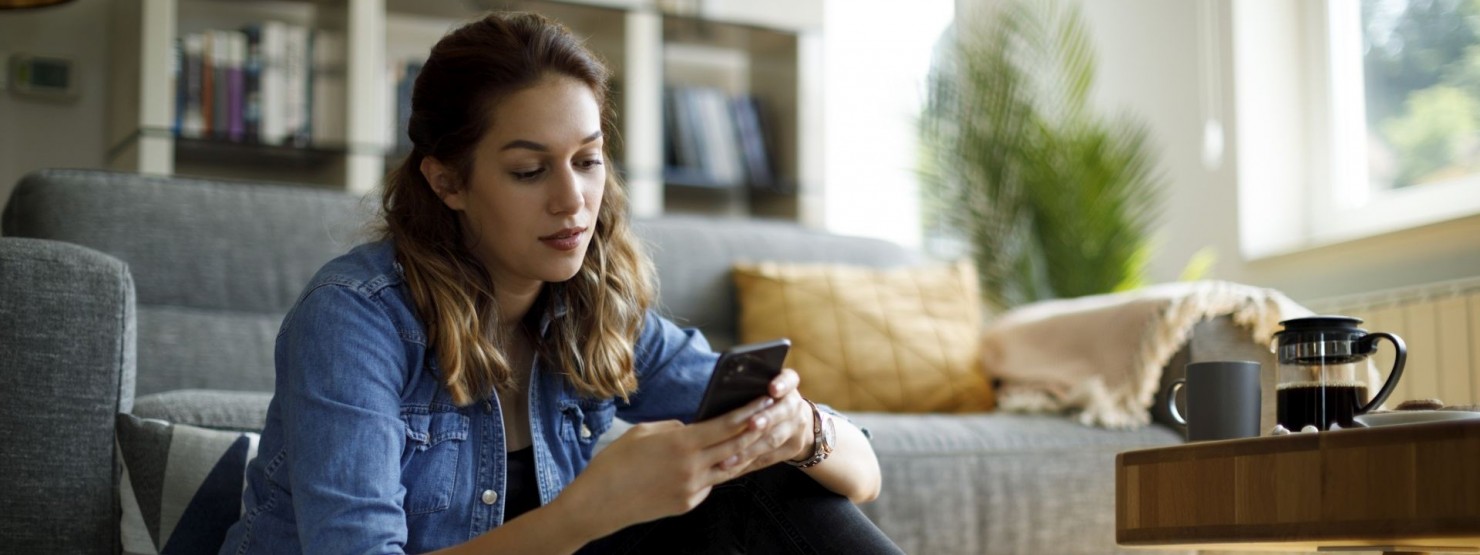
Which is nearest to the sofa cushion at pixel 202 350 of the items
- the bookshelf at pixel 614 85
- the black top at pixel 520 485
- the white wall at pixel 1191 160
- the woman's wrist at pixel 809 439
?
the black top at pixel 520 485

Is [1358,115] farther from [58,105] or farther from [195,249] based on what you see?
[58,105]

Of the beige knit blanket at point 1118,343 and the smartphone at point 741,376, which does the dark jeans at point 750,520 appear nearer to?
the smartphone at point 741,376

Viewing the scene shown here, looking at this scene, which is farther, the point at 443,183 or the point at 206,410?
the point at 206,410

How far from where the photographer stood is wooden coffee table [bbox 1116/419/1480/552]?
94 centimetres

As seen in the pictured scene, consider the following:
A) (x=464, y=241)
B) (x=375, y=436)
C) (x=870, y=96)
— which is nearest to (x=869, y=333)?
(x=464, y=241)

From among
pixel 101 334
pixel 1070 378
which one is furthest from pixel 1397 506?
pixel 1070 378

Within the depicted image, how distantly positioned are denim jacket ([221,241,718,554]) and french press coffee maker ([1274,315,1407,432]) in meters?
0.68

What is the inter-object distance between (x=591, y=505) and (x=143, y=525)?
75 cm

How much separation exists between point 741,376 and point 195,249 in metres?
1.47

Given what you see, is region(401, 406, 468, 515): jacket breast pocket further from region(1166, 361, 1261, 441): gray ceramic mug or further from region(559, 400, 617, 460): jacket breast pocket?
region(1166, 361, 1261, 441): gray ceramic mug

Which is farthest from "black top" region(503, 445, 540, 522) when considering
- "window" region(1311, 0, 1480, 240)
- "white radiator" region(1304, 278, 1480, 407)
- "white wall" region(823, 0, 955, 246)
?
"white wall" region(823, 0, 955, 246)

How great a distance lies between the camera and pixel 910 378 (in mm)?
2592

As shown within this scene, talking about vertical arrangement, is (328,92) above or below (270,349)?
above

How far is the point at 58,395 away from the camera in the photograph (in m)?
1.60
